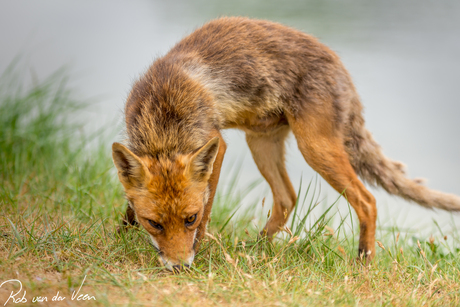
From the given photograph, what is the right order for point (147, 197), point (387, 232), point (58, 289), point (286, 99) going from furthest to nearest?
point (387, 232) → point (286, 99) → point (147, 197) → point (58, 289)

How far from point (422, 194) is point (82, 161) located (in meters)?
4.58

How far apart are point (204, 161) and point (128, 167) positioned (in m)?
0.62

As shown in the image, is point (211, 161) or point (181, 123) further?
point (181, 123)

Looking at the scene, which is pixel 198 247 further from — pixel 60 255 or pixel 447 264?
pixel 447 264

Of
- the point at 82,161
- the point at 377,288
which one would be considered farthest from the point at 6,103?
the point at 377,288

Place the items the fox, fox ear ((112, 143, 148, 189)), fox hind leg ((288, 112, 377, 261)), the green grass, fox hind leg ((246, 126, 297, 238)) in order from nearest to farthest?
1. the green grass
2. fox ear ((112, 143, 148, 189))
3. the fox
4. fox hind leg ((288, 112, 377, 261))
5. fox hind leg ((246, 126, 297, 238))

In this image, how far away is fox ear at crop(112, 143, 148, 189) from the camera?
307 cm

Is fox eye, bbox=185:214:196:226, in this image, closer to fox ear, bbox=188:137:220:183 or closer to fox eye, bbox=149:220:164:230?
fox eye, bbox=149:220:164:230

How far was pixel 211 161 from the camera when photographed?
3318 millimetres

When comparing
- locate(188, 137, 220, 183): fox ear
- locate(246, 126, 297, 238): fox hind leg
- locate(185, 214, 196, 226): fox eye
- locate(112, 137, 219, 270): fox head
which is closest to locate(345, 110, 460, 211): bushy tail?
locate(246, 126, 297, 238): fox hind leg

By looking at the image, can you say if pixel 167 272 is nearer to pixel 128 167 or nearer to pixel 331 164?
pixel 128 167

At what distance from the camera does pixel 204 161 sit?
131 inches

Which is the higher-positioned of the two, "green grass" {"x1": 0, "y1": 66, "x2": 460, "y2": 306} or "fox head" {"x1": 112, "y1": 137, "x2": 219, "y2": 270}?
"fox head" {"x1": 112, "y1": 137, "x2": 219, "y2": 270}

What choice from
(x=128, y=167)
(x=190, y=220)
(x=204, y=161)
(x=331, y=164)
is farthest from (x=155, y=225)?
(x=331, y=164)
